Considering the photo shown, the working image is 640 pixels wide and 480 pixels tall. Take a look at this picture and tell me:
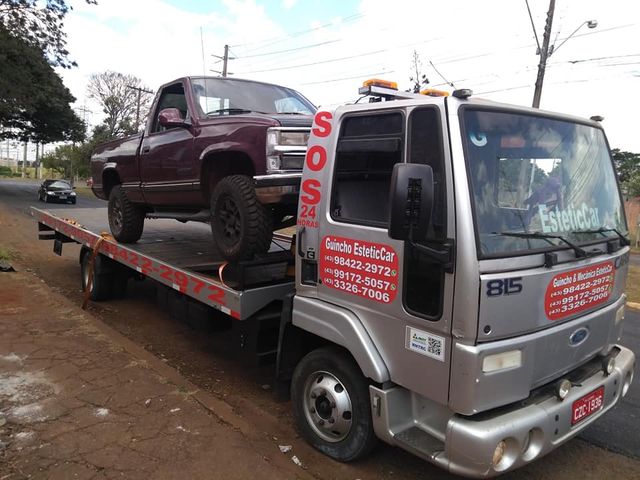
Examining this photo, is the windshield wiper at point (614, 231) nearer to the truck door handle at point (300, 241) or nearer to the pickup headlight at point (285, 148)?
the truck door handle at point (300, 241)

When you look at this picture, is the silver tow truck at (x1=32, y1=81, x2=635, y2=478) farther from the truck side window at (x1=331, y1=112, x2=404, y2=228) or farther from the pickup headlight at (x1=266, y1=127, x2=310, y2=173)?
the pickup headlight at (x1=266, y1=127, x2=310, y2=173)

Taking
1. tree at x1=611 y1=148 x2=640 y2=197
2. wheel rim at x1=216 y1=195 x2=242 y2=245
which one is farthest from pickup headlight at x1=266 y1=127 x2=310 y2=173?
tree at x1=611 y1=148 x2=640 y2=197

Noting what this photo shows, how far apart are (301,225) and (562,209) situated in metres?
1.58

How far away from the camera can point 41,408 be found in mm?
3756

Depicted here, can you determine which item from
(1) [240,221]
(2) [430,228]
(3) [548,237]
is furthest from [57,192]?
(3) [548,237]

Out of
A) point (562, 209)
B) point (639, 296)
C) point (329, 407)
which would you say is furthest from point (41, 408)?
point (639, 296)

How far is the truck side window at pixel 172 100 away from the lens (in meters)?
5.27

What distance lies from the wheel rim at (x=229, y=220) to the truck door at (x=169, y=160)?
757 mm

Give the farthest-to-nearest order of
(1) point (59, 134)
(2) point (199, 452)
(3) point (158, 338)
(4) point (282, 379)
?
(1) point (59, 134), (3) point (158, 338), (4) point (282, 379), (2) point (199, 452)

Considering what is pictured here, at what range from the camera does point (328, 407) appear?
3303 mm

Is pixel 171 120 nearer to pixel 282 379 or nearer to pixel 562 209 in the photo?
pixel 282 379

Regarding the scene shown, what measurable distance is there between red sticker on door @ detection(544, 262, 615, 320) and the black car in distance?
101ft

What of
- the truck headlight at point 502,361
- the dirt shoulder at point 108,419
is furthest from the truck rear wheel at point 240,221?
the truck headlight at point 502,361

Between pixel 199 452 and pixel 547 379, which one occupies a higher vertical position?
pixel 547 379
